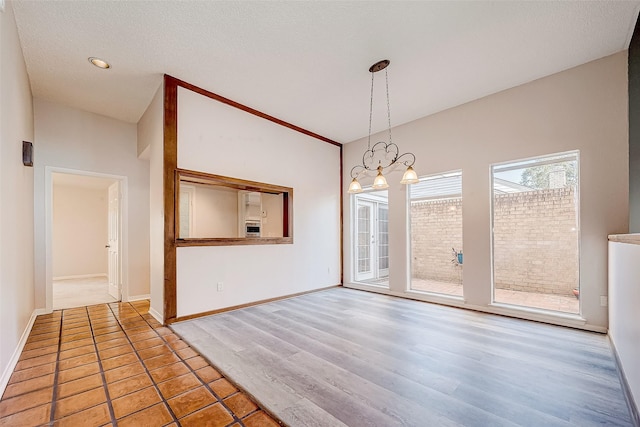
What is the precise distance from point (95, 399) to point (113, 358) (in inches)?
27.4

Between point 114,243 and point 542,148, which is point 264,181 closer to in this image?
point 114,243

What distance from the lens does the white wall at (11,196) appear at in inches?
78.7

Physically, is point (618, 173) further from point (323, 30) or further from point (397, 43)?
point (323, 30)

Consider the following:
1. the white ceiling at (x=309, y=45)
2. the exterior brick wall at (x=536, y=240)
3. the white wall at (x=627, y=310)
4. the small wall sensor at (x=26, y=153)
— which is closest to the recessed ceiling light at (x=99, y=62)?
the white ceiling at (x=309, y=45)

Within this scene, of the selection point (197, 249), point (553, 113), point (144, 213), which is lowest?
point (197, 249)

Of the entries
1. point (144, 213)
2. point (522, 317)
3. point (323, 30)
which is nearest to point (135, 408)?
point (323, 30)

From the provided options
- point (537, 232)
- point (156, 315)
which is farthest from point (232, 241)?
point (537, 232)

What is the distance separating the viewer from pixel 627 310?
199 centimetres

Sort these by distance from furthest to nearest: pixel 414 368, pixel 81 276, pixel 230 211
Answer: pixel 81 276
pixel 230 211
pixel 414 368

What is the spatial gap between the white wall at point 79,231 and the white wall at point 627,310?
949cm

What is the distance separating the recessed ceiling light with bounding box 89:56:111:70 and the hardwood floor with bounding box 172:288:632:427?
3.12 metres

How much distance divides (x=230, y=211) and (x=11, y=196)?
7.30 feet

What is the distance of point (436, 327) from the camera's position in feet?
10.5

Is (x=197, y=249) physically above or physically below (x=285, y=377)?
above
